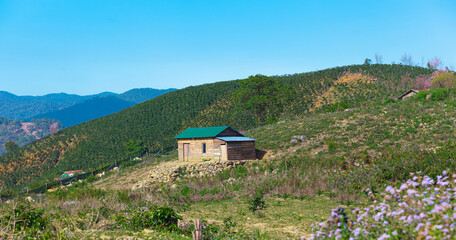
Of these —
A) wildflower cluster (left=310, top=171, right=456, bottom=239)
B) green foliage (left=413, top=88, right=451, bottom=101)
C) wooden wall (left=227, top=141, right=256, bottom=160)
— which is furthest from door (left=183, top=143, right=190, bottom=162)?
wildflower cluster (left=310, top=171, right=456, bottom=239)

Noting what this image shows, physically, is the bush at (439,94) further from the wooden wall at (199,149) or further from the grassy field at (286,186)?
the wooden wall at (199,149)

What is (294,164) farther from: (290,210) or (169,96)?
(169,96)

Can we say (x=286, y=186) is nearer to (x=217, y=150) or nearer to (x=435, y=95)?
(x=217, y=150)

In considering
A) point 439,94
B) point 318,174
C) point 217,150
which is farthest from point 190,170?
point 439,94

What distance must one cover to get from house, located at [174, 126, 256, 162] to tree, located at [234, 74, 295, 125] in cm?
Result: 2148

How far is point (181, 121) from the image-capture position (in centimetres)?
8350

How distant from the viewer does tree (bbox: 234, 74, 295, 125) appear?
177 ft

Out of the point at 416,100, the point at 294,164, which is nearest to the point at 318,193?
the point at 294,164

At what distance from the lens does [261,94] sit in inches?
2184

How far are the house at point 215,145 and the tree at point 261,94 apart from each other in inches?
846

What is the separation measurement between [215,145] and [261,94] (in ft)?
86.9

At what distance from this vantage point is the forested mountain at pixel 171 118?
2832 inches

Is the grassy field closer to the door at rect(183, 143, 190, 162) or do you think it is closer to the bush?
the bush

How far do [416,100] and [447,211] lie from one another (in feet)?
131
